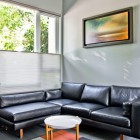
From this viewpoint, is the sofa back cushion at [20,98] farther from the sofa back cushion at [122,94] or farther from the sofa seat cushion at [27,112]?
the sofa back cushion at [122,94]

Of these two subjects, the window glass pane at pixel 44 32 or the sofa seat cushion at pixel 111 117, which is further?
the window glass pane at pixel 44 32

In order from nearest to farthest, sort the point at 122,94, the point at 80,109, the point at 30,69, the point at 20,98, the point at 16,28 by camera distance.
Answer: the point at 80,109
the point at 122,94
the point at 20,98
the point at 16,28
the point at 30,69

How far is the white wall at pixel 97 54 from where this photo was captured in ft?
11.2

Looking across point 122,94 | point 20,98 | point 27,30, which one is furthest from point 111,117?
point 27,30

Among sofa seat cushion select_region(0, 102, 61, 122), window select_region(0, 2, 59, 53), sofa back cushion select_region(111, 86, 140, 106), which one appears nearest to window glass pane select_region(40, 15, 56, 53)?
window select_region(0, 2, 59, 53)

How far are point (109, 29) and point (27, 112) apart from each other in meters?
2.29

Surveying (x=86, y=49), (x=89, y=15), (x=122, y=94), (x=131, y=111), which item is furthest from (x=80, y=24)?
(x=131, y=111)

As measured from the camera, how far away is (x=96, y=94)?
11.6 feet

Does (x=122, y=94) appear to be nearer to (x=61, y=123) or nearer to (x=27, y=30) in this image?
(x=61, y=123)

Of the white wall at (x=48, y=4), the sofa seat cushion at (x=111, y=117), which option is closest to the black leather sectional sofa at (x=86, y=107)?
the sofa seat cushion at (x=111, y=117)

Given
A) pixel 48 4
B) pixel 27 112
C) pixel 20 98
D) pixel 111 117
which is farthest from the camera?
pixel 48 4

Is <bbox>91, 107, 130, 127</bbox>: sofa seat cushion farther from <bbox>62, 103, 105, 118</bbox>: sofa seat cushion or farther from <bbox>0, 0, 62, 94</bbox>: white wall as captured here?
<bbox>0, 0, 62, 94</bbox>: white wall

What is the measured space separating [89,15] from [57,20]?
973mm

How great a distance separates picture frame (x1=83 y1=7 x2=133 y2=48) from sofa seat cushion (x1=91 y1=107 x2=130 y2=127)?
145 centimetres
